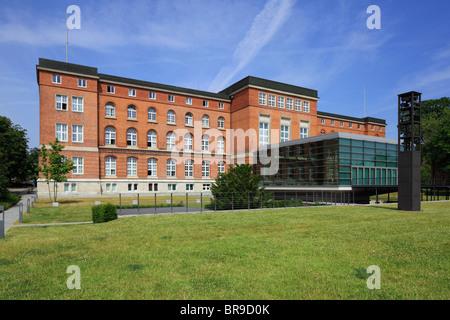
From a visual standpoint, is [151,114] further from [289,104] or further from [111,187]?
[289,104]

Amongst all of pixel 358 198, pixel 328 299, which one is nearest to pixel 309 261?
pixel 328 299

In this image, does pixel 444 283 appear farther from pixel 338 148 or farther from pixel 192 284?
pixel 338 148

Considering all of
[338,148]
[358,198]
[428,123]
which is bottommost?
[358,198]

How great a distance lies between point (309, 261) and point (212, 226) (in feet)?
24.3

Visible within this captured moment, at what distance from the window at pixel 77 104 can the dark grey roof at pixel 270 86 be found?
→ 89.9ft

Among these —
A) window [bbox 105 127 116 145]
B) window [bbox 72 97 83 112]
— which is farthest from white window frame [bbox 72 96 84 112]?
window [bbox 105 127 116 145]

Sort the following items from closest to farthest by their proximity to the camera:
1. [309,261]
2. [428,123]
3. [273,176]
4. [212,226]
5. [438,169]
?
1. [309,261]
2. [212,226]
3. [273,176]
4. [438,169]
5. [428,123]

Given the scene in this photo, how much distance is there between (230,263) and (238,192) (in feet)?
57.8

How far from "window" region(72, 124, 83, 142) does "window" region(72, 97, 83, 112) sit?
2440 millimetres

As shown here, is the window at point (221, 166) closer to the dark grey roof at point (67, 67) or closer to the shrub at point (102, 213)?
the dark grey roof at point (67, 67)

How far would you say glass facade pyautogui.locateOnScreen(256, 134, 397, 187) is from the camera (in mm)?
32406

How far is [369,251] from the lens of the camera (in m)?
8.80

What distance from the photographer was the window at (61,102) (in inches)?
1628
